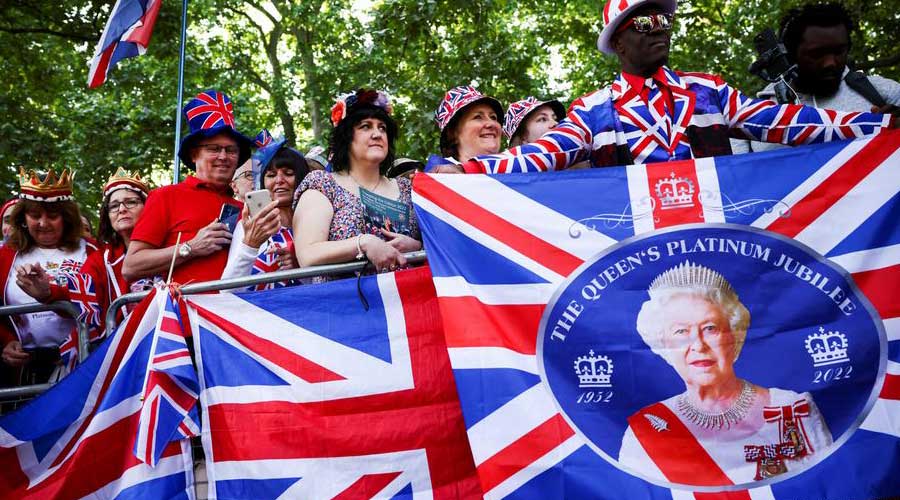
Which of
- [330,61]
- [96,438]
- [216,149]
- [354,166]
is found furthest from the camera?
[330,61]

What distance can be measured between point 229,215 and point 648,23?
8.13ft

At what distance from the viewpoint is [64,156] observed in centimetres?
1641

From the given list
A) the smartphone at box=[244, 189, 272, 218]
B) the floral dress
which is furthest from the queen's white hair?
the smartphone at box=[244, 189, 272, 218]

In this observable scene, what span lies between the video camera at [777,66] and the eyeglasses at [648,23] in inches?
46.1

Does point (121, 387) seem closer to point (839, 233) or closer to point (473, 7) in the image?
point (839, 233)

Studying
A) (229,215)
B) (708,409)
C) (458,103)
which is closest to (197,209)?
(229,215)

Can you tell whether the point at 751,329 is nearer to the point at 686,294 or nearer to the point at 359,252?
the point at 686,294

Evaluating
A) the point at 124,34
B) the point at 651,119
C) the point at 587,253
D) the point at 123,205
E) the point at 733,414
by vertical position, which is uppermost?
the point at 124,34

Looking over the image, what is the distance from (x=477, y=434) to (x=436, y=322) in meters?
0.65

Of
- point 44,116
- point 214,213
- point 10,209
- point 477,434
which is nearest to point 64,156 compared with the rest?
point 44,116

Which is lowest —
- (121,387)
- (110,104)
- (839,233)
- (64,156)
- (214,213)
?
(121,387)

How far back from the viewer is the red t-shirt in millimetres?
5281

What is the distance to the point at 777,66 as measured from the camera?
5.47m

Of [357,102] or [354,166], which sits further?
[357,102]
